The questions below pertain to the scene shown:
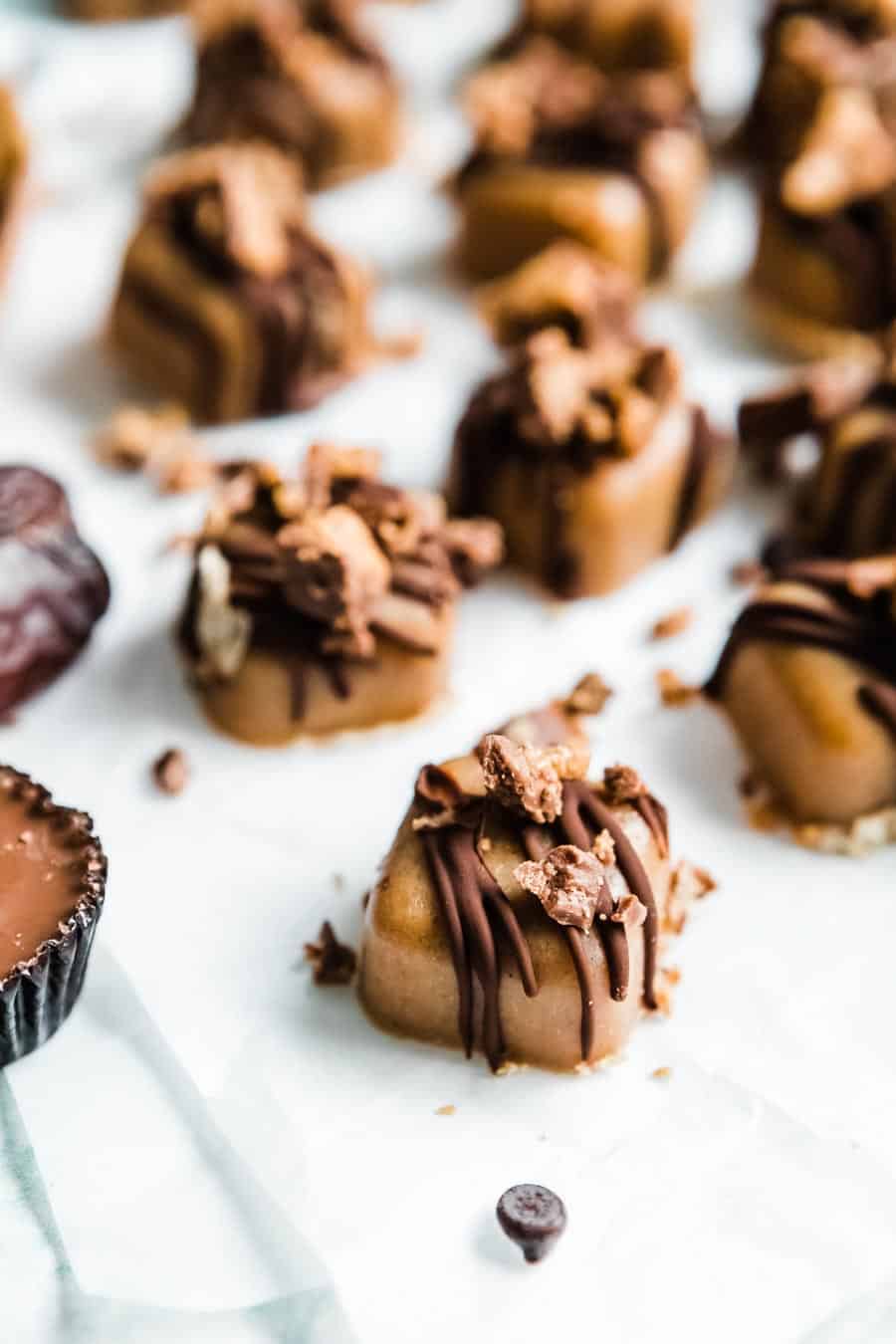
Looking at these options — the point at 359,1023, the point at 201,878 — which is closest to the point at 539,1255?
the point at 359,1023

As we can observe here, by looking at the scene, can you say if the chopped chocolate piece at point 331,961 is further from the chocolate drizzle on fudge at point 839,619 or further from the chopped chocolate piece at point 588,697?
the chocolate drizzle on fudge at point 839,619

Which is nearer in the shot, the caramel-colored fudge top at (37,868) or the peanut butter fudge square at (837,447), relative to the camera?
the caramel-colored fudge top at (37,868)

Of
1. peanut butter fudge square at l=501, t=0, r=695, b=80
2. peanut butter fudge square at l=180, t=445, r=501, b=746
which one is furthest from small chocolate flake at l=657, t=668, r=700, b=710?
peanut butter fudge square at l=501, t=0, r=695, b=80

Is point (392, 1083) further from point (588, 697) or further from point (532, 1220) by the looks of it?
point (588, 697)

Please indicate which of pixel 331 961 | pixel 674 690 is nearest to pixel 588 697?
pixel 674 690

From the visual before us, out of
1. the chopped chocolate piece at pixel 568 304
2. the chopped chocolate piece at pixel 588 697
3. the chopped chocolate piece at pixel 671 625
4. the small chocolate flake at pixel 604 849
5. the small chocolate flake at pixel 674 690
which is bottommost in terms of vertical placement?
the small chocolate flake at pixel 674 690

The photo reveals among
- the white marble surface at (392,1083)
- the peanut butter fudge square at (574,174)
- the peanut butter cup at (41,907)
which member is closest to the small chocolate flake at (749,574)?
the white marble surface at (392,1083)

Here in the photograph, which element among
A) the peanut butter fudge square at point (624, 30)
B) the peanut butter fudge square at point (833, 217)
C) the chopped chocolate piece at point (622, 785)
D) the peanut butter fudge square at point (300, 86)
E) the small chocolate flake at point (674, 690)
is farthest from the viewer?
the peanut butter fudge square at point (624, 30)
